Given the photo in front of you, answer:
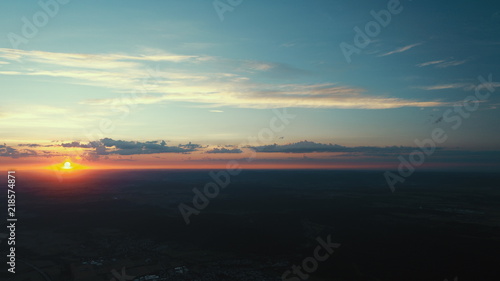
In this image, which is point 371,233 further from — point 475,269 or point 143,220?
point 143,220

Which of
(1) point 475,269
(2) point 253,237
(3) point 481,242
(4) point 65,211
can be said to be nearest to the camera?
(1) point 475,269

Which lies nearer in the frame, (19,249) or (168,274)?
(168,274)

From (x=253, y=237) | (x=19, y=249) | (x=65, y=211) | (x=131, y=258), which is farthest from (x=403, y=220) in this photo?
(x=65, y=211)

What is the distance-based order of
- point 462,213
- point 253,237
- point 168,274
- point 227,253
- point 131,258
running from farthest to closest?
point 462,213 → point 253,237 → point 227,253 → point 131,258 → point 168,274

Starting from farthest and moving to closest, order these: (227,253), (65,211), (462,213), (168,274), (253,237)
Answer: (65,211) < (462,213) < (253,237) < (227,253) < (168,274)

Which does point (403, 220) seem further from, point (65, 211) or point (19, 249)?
point (65, 211)

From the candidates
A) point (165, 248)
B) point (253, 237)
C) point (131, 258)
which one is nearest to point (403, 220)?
point (253, 237)

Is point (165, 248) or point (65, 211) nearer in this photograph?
point (165, 248)

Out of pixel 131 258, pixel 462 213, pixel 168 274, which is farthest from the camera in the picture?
pixel 462 213

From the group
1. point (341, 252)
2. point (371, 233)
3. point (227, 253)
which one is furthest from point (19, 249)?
point (371, 233)
